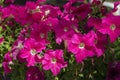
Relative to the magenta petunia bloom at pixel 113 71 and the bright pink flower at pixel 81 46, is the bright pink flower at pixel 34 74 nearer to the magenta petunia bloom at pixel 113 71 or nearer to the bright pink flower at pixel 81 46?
the bright pink flower at pixel 81 46

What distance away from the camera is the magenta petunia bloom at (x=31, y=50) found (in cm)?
215

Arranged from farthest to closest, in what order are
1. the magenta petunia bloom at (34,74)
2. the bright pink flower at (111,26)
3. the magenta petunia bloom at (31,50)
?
the magenta petunia bloom at (34,74) < the magenta petunia bloom at (31,50) < the bright pink flower at (111,26)

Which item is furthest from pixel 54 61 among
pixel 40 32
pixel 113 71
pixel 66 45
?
pixel 113 71

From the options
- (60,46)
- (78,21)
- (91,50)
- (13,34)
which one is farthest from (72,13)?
(13,34)

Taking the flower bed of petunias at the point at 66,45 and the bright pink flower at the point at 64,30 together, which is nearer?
the flower bed of petunias at the point at 66,45

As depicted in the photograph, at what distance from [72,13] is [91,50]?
368 mm

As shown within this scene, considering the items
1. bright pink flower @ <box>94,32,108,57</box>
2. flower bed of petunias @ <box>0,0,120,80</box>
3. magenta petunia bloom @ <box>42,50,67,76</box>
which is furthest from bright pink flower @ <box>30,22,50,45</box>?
bright pink flower @ <box>94,32,108,57</box>

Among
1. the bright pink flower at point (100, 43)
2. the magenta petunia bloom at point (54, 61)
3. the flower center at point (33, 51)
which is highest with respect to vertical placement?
the bright pink flower at point (100, 43)

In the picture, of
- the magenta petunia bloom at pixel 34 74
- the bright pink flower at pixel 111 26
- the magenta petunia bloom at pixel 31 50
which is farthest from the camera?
the magenta petunia bloom at pixel 34 74

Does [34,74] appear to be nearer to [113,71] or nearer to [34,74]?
[34,74]

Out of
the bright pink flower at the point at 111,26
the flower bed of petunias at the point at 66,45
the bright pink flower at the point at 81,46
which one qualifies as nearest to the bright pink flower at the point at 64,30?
the flower bed of petunias at the point at 66,45

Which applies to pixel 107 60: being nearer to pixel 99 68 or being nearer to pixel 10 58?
pixel 99 68

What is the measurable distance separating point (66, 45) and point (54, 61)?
0.12 m

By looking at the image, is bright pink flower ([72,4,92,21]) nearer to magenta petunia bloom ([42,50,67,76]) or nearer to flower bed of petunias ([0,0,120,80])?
flower bed of petunias ([0,0,120,80])
